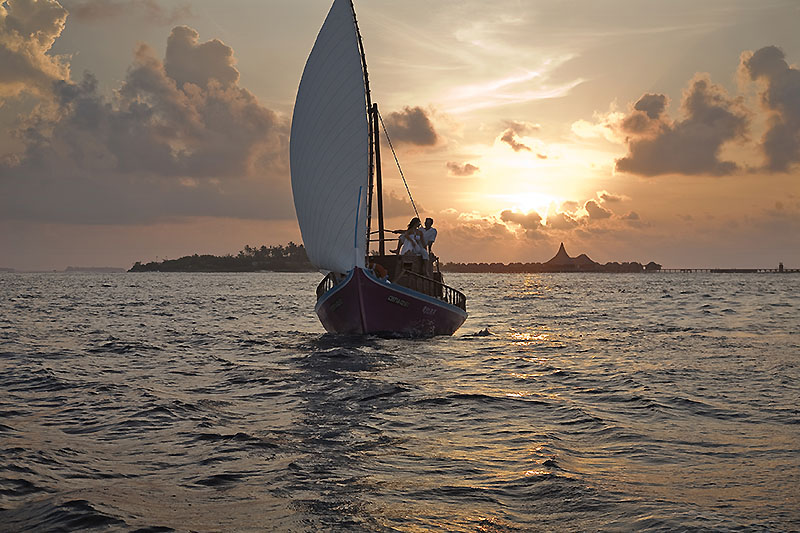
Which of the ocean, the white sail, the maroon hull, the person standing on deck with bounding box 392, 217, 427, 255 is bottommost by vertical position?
the ocean

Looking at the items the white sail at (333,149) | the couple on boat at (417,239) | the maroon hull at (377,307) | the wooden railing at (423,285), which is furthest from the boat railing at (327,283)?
the couple on boat at (417,239)

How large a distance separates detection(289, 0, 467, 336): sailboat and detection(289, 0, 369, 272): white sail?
0.11ft

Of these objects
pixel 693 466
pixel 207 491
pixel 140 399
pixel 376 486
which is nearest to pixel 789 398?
pixel 693 466

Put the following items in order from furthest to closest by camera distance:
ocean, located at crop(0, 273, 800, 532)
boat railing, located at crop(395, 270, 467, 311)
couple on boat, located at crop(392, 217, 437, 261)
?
couple on boat, located at crop(392, 217, 437, 261) → boat railing, located at crop(395, 270, 467, 311) → ocean, located at crop(0, 273, 800, 532)

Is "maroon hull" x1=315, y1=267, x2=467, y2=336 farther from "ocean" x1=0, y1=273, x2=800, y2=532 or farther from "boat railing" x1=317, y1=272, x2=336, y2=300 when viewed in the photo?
"ocean" x1=0, y1=273, x2=800, y2=532

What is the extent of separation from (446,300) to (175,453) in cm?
1746

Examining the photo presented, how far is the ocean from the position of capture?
20.8ft

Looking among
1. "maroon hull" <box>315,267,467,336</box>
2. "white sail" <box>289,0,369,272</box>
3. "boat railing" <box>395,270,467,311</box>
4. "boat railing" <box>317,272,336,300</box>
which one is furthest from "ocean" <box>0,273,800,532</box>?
"boat railing" <box>317,272,336,300</box>

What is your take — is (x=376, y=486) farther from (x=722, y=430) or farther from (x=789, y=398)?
(x=789, y=398)

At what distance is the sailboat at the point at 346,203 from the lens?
22094 mm

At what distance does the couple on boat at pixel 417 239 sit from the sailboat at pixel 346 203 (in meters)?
0.36

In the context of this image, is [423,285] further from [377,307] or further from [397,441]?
[397,441]

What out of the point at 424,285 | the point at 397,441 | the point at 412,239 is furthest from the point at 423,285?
the point at 397,441

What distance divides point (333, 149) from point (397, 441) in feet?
50.8
